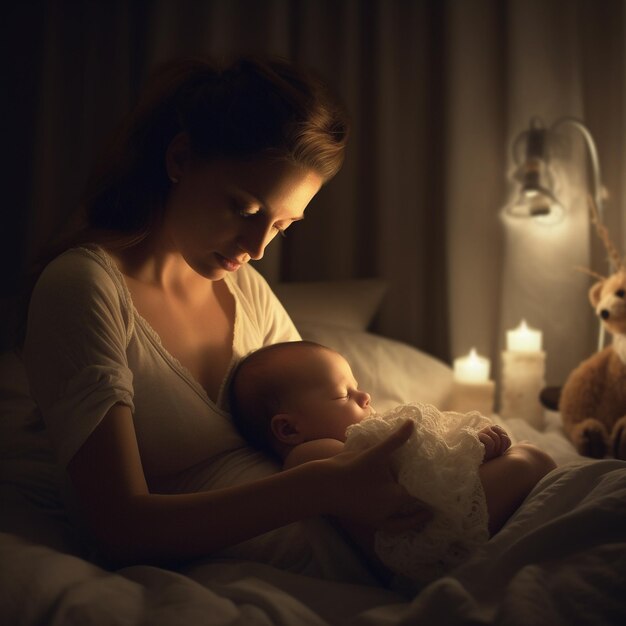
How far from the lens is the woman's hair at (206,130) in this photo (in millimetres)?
999

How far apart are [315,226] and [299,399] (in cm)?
130

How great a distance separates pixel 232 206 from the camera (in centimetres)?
102

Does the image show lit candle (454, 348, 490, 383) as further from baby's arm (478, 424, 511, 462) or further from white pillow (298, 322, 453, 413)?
baby's arm (478, 424, 511, 462)

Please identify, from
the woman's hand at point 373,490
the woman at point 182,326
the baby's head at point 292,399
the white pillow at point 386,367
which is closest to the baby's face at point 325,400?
the baby's head at point 292,399

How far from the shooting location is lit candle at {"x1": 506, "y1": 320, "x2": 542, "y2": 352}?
197 centimetres

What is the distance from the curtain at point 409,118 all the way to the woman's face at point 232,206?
1.08m

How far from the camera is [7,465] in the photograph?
4.03 ft

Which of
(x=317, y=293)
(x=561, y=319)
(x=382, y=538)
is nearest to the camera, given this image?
(x=382, y=538)

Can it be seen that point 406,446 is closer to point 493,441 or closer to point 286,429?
point 493,441

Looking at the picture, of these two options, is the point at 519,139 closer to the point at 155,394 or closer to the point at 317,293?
the point at 317,293

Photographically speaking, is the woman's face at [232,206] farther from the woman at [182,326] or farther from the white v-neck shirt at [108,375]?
the white v-neck shirt at [108,375]

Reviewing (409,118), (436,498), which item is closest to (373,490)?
(436,498)

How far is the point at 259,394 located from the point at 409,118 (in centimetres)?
149

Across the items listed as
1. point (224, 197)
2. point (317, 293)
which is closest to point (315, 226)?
point (317, 293)
